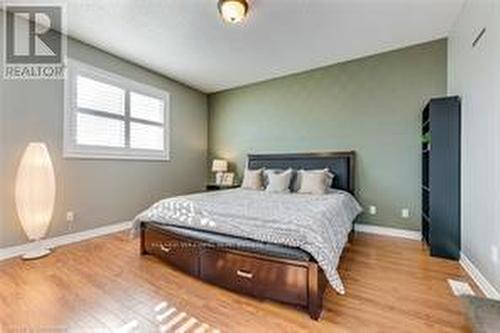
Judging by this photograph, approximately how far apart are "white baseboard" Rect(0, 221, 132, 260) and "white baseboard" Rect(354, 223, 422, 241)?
144 inches

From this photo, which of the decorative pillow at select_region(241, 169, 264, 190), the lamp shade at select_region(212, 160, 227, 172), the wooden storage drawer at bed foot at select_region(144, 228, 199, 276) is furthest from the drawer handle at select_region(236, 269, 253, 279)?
the lamp shade at select_region(212, 160, 227, 172)

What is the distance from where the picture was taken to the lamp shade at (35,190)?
282 centimetres

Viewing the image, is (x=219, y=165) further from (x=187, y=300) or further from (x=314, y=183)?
(x=187, y=300)

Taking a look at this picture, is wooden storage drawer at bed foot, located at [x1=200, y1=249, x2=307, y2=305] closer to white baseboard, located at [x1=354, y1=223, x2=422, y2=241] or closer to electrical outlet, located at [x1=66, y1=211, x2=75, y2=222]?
electrical outlet, located at [x1=66, y1=211, x2=75, y2=222]

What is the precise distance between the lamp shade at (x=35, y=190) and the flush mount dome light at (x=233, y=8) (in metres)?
2.52

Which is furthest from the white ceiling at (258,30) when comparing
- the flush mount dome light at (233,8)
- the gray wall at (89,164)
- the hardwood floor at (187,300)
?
the hardwood floor at (187,300)

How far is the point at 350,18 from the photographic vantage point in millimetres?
2889

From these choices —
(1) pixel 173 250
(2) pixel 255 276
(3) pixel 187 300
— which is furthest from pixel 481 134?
(1) pixel 173 250

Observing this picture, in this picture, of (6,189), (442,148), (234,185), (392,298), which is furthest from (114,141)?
(442,148)

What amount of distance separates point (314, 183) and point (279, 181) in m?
0.55

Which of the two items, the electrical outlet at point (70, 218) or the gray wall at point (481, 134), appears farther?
the electrical outlet at point (70, 218)

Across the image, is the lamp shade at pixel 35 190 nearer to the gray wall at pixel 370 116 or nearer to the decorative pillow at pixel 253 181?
the decorative pillow at pixel 253 181

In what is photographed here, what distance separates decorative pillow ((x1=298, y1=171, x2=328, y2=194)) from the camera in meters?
3.66

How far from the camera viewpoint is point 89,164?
142 inches
